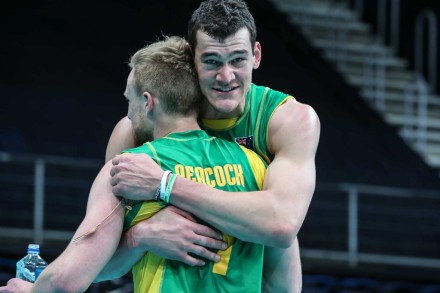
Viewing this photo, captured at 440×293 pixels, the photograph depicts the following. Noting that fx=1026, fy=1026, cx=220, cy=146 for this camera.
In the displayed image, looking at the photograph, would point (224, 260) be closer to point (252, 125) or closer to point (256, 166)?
point (256, 166)

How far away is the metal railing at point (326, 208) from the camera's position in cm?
901

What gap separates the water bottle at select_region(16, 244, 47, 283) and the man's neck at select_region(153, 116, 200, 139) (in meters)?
0.66

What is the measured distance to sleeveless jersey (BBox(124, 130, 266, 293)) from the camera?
3441 millimetres

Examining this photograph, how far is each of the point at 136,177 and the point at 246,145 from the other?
576 millimetres

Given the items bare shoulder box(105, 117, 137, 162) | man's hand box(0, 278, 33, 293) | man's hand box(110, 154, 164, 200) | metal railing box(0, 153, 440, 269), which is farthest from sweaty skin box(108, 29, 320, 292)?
metal railing box(0, 153, 440, 269)

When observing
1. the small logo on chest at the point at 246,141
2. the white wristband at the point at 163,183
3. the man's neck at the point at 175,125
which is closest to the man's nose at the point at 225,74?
the man's neck at the point at 175,125

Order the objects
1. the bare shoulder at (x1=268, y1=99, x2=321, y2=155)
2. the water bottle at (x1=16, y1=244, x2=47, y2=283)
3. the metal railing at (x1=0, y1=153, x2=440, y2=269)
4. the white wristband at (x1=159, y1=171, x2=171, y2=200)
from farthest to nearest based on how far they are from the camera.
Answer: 1. the metal railing at (x1=0, y1=153, x2=440, y2=269)
2. the water bottle at (x1=16, y1=244, x2=47, y2=283)
3. the bare shoulder at (x1=268, y1=99, x2=321, y2=155)
4. the white wristband at (x1=159, y1=171, x2=171, y2=200)

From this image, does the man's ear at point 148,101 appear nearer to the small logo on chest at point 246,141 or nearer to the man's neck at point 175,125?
the man's neck at point 175,125

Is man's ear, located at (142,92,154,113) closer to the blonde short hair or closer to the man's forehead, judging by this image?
the blonde short hair

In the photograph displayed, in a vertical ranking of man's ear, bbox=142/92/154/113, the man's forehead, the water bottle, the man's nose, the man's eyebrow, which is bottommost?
the water bottle

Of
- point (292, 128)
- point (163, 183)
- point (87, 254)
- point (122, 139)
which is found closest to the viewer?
point (87, 254)

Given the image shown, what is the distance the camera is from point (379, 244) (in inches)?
412

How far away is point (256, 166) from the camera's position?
3.56m

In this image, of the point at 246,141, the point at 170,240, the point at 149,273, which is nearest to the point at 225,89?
the point at 246,141
